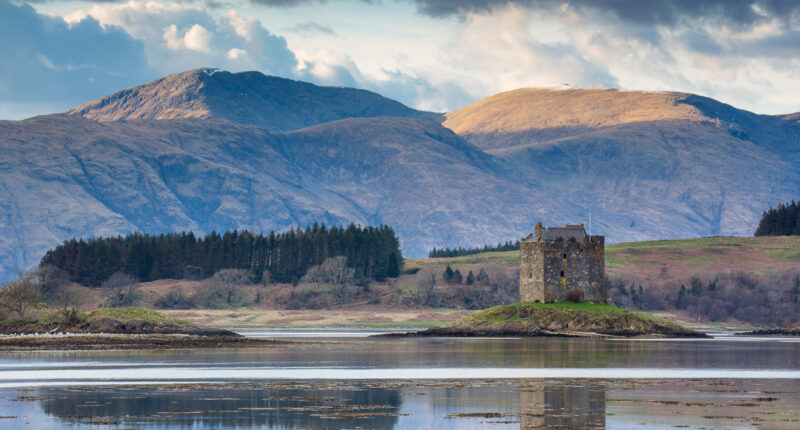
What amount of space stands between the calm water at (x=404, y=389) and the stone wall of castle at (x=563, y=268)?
26254mm

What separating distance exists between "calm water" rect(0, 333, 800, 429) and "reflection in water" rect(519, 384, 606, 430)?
8 centimetres

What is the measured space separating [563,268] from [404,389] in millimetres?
62559

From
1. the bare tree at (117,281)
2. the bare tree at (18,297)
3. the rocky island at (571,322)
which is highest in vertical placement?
the bare tree at (117,281)

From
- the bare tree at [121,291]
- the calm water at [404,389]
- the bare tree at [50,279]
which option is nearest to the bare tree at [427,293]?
the bare tree at [121,291]

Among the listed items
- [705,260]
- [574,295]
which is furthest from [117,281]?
[574,295]

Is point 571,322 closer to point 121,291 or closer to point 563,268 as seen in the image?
point 563,268

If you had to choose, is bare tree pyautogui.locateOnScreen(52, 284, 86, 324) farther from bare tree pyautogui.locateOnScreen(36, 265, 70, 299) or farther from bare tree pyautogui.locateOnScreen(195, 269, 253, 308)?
bare tree pyautogui.locateOnScreen(195, 269, 253, 308)

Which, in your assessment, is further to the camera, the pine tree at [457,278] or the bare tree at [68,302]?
the pine tree at [457,278]

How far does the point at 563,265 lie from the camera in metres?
117

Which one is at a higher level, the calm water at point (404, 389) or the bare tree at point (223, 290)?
the bare tree at point (223, 290)

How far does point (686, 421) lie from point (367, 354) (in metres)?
45.2

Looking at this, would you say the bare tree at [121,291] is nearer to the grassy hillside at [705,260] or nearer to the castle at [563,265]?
the grassy hillside at [705,260]

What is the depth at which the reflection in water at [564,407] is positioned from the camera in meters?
43.5

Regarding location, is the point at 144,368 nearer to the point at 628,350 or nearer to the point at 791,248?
the point at 628,350
